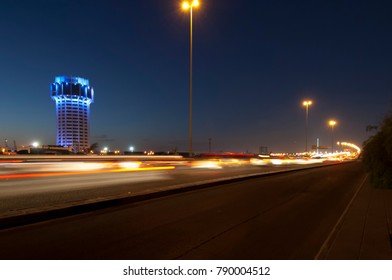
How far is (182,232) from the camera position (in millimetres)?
6938

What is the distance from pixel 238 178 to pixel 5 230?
Answer: 12.5m

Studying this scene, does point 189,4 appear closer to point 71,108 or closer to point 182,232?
point 182,232

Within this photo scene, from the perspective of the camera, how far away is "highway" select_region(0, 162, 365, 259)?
221 inches

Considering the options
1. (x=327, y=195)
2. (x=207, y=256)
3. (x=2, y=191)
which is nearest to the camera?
(x=207, y=256)

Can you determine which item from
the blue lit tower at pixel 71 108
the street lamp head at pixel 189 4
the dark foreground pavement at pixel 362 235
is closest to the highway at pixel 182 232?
the dark foreground pavement at pixel 362 235

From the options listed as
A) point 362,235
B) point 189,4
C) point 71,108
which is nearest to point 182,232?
point 362,235

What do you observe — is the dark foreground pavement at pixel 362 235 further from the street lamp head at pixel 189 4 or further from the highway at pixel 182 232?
the street lamp head at pixel 189 4

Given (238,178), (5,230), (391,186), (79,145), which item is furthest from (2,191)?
(79,145)

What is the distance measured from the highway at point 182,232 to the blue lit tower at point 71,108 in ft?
572

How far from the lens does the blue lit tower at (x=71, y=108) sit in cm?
17500

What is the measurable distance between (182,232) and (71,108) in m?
187

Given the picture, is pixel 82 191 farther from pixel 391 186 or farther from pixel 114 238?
pixel 391 186

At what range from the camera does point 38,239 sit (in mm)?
6301

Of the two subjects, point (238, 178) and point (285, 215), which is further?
point (238, 178)
